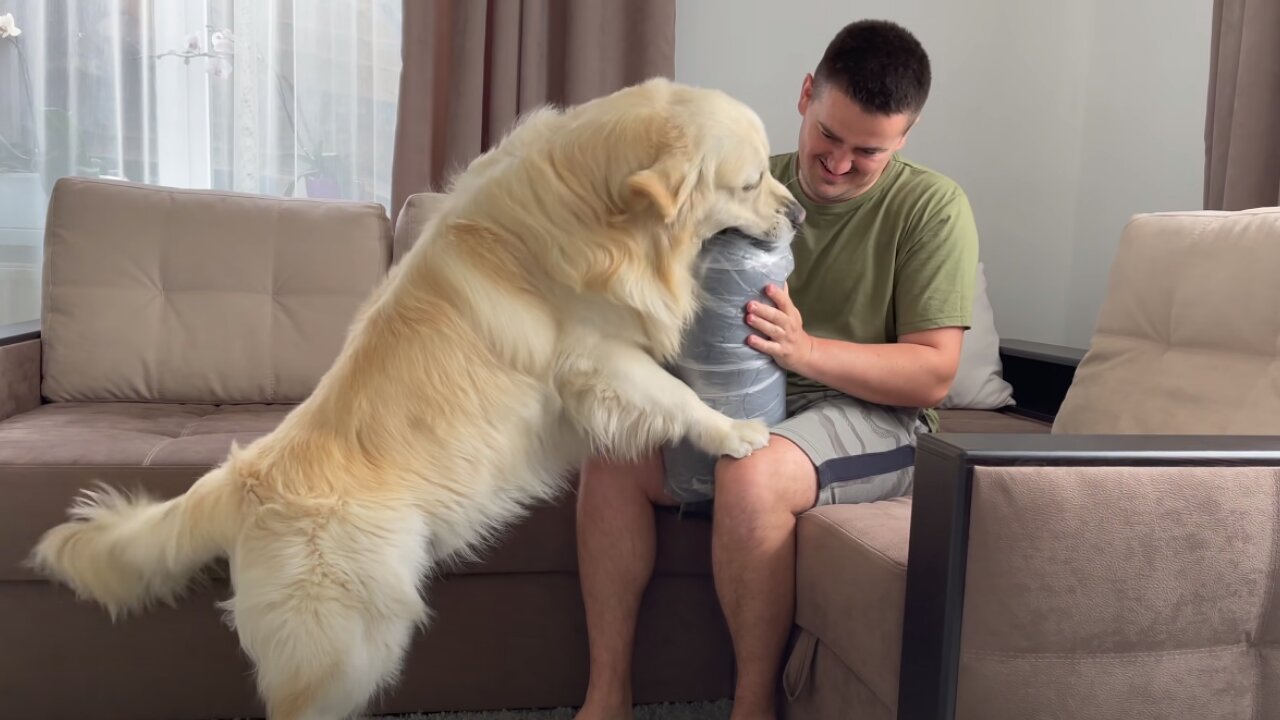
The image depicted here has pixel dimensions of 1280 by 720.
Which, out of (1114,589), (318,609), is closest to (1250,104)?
(1114,589)

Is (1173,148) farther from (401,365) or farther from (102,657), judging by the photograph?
(102,657)

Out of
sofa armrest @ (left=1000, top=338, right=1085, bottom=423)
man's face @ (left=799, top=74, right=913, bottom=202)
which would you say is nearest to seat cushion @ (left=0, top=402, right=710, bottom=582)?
man's face @ (left=799, top=74, right=913, bottom=202)

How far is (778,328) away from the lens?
157 centimetres

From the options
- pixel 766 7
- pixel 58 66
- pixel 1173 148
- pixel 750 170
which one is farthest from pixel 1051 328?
pixel 58 66

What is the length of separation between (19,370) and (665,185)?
5.69ft

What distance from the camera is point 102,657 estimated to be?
5.73ft

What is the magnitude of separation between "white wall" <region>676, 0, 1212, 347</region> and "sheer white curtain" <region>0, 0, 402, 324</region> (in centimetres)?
116

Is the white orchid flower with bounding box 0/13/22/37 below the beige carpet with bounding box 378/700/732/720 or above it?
above

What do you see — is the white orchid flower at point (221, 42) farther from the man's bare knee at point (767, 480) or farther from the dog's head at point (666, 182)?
the man's bare knee at point (767, 480)

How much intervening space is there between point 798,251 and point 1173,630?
94 centimetres

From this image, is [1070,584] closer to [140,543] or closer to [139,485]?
[140,543]

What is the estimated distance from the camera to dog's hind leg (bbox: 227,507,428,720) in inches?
55.5

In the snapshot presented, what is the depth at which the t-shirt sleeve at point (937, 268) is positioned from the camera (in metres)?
1.78

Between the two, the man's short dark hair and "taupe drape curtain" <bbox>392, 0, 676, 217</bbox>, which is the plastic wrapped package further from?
"taupe drape curtain" <bbox>392, 0, 676, 217</bbox>
